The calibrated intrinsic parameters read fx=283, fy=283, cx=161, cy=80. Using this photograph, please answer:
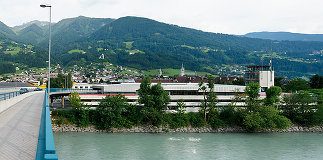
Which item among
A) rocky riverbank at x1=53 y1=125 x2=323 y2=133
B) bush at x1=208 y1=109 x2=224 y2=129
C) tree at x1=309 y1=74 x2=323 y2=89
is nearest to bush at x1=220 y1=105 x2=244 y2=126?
bush at x1=208 y1=109 x2=224 y2=129

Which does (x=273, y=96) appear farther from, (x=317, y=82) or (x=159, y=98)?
(x=317, y=82)

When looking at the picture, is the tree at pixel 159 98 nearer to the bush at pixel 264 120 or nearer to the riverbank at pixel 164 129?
the riverbank at pixel 164 129

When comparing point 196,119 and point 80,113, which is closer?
point 80,113

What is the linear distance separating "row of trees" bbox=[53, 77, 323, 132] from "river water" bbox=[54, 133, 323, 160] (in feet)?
8.23

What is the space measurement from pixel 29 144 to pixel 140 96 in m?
37.1

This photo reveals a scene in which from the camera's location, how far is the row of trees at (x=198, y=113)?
42.6 m

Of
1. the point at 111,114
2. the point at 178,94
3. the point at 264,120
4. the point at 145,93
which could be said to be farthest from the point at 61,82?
the point at 264,120

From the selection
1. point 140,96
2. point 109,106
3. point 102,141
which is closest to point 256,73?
point 140,96

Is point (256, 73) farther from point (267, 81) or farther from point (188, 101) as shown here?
point (188, 101)

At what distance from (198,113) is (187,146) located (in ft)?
46.7

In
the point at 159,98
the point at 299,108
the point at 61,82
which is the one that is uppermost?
the point at 61,82

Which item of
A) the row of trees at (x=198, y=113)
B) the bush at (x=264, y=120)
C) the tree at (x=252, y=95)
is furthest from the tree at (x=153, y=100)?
the tree at (x=252, y=95)

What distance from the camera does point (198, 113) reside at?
47.2 metres

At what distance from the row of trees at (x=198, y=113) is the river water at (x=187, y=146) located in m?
2.51
